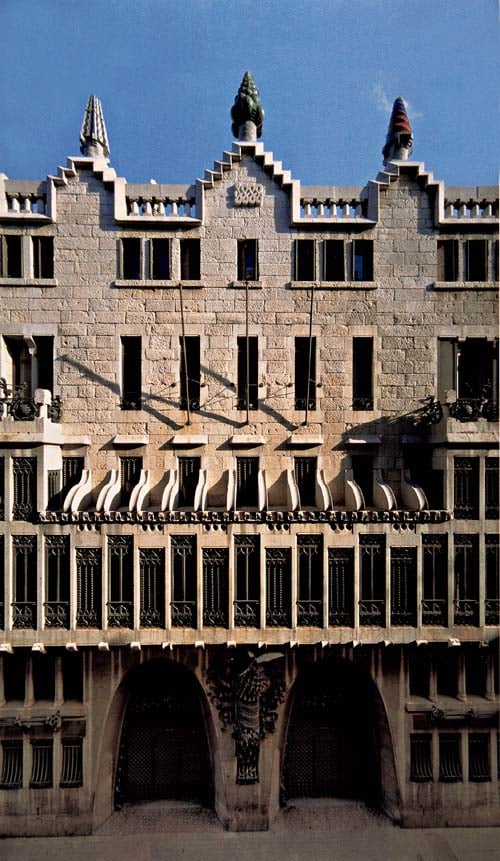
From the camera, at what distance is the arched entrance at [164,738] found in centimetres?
1106

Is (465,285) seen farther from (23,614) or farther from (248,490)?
(23,614)

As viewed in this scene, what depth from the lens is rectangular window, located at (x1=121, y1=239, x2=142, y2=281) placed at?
37.8 ft

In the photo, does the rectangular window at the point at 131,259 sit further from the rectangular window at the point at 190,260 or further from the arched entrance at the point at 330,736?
the arched entrance at the point at 330,736

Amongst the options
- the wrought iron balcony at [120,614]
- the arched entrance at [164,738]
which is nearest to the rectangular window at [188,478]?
the wrought iron balcony at [120,614]

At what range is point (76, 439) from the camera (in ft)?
36.5

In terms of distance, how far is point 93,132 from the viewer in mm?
11188

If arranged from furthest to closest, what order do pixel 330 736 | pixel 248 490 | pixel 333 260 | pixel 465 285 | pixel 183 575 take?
pixel 333 260 → pixel 465 285 → pixel 248 490 → pixel 330 736 → pixel 183 575

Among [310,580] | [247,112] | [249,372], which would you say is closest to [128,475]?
[249,372]

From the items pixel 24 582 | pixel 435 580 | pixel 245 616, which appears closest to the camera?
pixel 245 616

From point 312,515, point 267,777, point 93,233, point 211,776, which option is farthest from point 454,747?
point 93,233

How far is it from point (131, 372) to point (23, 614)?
282 inches

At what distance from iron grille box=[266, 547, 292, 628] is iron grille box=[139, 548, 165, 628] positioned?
273 centimetres

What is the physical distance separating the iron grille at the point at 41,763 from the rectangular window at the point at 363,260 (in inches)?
628

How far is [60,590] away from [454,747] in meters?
11.7
